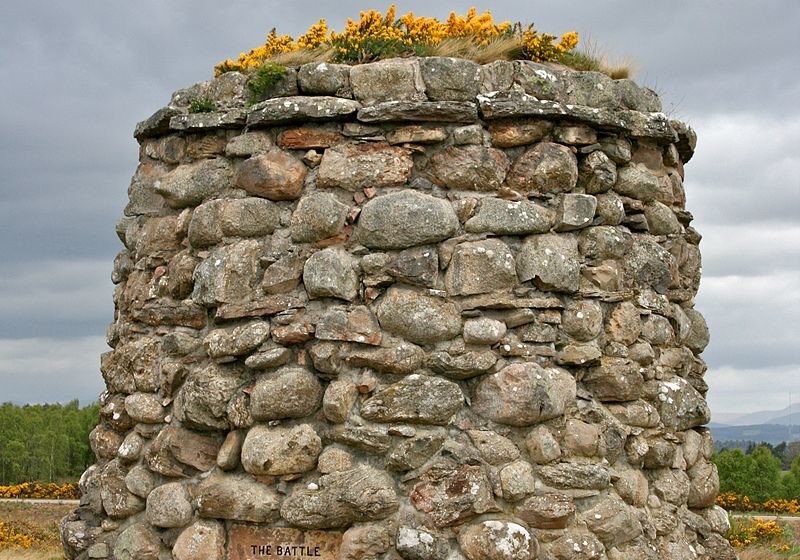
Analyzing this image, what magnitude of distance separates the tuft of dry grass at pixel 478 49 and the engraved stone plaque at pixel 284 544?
3054 millimetres

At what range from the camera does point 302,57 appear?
5.78 m

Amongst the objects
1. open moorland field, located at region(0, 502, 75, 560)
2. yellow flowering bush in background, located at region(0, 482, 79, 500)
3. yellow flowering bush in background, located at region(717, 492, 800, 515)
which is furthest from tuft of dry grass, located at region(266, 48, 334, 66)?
yellow flowering bush in background, located at region(0, 482, 79, 500)

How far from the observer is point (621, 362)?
213 inches

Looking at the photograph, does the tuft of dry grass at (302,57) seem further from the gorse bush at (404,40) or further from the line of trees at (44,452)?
the line of trees at (44,452)

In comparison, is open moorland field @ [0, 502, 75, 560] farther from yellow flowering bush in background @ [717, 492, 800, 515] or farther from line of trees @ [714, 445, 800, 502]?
line of trees @ [714, 445, 800, 502]

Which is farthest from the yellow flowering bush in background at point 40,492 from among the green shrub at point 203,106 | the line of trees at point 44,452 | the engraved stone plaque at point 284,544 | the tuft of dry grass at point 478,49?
the tuft of dry grass at point 478,49

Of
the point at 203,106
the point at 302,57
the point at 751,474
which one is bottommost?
the point at 751,474

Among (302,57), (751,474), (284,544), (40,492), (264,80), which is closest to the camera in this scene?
(284,544)

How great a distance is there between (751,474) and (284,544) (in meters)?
17.1

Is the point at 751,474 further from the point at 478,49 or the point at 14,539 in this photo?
the point at 478,49

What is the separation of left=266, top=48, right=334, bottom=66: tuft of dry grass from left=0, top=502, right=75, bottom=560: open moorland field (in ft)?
23.5

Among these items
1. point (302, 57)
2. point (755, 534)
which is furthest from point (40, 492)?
point (302, 57)

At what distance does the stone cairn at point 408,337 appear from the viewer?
4918mm

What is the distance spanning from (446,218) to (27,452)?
31551 mm
